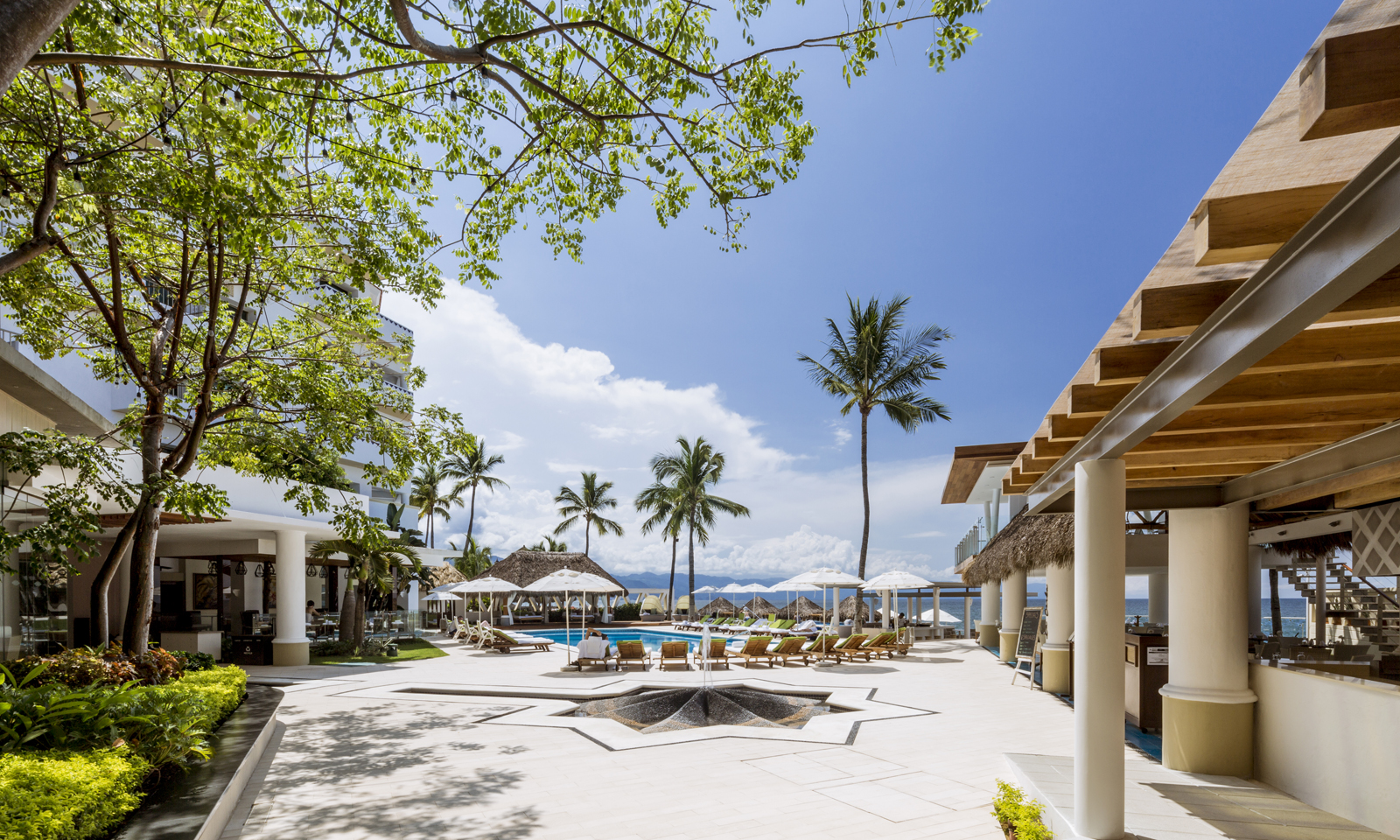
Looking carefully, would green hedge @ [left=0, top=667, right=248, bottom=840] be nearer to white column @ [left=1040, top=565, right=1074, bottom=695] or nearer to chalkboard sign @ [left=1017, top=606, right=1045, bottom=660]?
white column @ [left=1040, top=565, right=1074, bottom=695]

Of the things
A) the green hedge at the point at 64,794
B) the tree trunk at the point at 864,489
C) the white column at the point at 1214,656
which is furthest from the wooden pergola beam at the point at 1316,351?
the tree trunk at the point at 864,489

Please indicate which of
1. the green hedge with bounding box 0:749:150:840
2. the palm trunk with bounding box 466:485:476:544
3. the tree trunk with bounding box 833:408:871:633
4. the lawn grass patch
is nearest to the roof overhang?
the tree trunk with bounding box 833:408:871:633

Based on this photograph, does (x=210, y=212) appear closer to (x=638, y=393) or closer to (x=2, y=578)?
(x=2, y=578)

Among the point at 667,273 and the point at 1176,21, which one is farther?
the point at 667,273

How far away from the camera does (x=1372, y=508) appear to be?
1007cm

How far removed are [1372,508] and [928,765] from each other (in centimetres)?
659

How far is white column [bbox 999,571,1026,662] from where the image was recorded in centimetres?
1847

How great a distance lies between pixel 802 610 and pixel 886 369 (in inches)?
430

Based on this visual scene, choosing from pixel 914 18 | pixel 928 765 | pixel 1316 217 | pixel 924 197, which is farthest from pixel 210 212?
pixel 924 197

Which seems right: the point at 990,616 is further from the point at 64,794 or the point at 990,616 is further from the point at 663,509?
the point at 64,794

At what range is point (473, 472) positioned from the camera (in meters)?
53.1

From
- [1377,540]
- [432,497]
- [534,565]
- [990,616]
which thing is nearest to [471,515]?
[432,497]

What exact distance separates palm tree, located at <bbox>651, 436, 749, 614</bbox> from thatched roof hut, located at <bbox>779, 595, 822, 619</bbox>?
7.21 meters

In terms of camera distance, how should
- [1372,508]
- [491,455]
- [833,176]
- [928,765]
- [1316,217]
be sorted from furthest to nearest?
1. [491,455]
2. [833,176]
3. [1372,508]
4. [928,765]
5. [1316,217]
